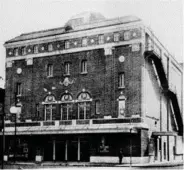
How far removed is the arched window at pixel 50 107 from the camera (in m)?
36.6

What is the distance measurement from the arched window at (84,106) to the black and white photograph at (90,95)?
0.13 ft

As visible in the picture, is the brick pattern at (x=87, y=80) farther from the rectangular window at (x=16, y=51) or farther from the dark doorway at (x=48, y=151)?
the dark doorway at (x=48, y=151)

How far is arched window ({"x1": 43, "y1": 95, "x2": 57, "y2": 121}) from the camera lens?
3656 cm

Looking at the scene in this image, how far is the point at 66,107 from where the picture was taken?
36.1 m

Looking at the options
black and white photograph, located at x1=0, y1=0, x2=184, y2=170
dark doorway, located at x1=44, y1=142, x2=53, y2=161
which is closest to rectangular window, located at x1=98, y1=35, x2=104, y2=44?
black and white photograph, located at x1=0, y1=0, x2=184, y2=170

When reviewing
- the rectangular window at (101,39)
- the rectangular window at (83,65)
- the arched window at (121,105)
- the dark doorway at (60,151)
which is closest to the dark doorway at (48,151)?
the dark doorway at (60,151)

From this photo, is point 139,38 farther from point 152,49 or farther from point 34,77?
point 34,77

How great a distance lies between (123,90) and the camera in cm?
3372

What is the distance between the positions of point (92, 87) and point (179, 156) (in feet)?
45.0

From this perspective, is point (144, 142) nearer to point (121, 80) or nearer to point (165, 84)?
point (121, 80)

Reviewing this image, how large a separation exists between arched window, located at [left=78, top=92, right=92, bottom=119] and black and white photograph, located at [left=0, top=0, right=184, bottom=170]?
4 centimetres

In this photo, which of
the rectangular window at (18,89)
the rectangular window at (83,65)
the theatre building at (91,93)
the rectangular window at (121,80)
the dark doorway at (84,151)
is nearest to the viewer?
the theatre building at (91,93)

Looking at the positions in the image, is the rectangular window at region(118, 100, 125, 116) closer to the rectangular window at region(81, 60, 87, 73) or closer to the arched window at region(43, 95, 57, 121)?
the rectangular window at region(81, 60, 87, 73)

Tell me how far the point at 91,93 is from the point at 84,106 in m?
1.24
